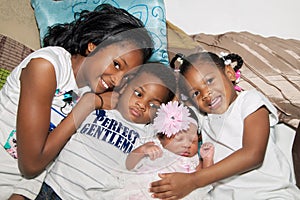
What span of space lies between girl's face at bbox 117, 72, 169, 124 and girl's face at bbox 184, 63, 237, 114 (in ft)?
0.29

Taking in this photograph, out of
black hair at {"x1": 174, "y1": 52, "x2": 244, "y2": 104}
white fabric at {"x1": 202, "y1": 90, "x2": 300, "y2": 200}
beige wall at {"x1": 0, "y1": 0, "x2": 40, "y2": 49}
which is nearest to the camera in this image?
white fabric at {"x1": 202, "y1": 90, "x2": 300, "y2": 200}

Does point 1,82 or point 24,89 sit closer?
point 24,89

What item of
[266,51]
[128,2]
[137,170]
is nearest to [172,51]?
[128,2]

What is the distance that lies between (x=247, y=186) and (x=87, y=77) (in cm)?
55

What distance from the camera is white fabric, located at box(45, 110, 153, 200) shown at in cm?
128

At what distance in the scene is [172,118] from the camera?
4.42 feet

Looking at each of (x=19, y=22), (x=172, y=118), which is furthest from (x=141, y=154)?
(x=19, y=22)

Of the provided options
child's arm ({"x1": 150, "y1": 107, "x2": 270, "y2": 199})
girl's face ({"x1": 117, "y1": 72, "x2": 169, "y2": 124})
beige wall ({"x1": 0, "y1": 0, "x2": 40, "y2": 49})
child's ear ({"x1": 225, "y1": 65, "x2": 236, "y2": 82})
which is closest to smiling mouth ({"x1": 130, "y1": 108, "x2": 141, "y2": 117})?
girl's face ({"x1": 117, "y1": 72, "x2": 169, "y2": 124})

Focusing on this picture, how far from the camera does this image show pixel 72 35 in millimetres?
1454

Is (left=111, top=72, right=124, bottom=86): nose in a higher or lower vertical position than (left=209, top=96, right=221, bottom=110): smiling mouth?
higher

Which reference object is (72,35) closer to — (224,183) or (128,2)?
(128,2)

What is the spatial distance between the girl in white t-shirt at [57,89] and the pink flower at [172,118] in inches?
5.9

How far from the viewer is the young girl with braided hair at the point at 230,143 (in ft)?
4.25

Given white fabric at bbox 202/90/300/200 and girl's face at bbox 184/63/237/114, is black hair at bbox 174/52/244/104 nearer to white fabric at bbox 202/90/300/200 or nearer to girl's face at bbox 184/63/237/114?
girl's face at bbox 184/63/237/114
